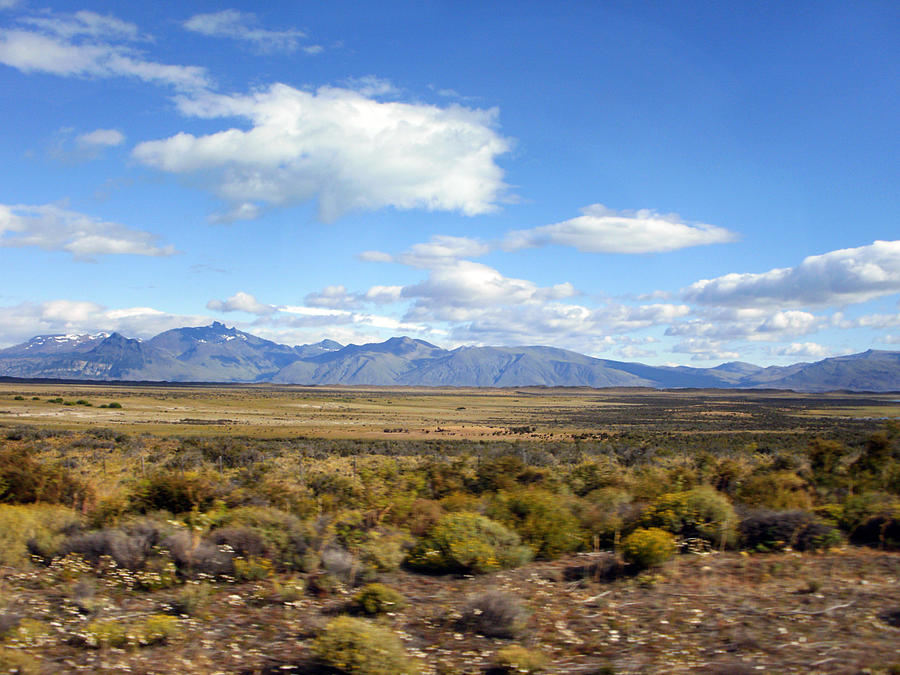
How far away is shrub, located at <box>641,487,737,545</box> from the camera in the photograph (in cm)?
1075

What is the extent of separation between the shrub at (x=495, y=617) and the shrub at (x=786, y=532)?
5.30 meters

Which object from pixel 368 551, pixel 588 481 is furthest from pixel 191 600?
pixel 588 481

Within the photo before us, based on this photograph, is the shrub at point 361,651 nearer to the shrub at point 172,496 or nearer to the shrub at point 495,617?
the shrub at point 495,617

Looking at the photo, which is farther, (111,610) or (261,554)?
(261,554)

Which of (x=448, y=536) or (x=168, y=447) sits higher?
(x=448, y=536)

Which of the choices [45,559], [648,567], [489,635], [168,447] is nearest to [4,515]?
[45,559]

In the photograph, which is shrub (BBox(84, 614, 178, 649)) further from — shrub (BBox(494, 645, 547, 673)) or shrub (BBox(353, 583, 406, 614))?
shrub (BBox(494, 645, 547, 673))

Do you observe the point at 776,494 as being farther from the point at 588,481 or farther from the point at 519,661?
the point at 519,661

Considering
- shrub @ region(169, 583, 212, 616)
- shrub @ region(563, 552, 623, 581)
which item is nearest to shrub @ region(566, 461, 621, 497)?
shrub @ region(563, 552, 623, 581)

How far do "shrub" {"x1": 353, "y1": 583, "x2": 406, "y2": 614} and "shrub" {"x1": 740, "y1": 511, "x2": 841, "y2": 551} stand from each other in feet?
21.1

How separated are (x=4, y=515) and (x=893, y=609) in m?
13.6

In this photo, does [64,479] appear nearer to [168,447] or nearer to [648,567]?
[648,567]

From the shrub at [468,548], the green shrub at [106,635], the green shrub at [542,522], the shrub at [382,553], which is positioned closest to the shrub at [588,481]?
the green shrub at [542,522]

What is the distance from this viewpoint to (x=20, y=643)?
21.7ft
